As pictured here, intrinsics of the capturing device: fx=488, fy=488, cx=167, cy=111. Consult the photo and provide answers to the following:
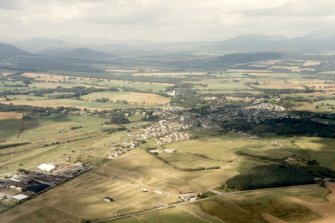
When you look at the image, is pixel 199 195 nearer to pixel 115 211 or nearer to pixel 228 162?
pixel 115 211

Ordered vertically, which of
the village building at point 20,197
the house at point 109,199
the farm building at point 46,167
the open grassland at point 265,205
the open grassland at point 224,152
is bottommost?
the village building at point 20,197

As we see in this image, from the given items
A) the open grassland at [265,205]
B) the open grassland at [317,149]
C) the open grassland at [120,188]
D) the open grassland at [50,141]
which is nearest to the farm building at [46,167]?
the open grassland at [50,141]

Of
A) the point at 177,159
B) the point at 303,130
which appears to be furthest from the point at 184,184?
the point at 303,130

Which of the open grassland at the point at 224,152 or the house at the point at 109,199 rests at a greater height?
the open grassland at the point at 224,152

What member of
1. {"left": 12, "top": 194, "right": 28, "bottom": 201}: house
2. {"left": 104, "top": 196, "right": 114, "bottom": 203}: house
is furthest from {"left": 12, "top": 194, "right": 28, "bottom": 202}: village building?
{"left": 104, "top": 196, "right": 114, "bottom": 203}: house

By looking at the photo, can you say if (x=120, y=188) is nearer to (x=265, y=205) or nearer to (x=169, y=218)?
(x=169, y=218)

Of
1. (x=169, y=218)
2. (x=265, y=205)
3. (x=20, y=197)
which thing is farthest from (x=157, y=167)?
(x=20, y=197)

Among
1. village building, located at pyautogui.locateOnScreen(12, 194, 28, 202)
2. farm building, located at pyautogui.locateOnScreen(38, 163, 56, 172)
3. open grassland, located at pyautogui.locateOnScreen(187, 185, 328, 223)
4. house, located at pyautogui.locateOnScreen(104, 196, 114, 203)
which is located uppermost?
farm building, located at pyautogui.locateOnScreen(38, 163, 56, 172)

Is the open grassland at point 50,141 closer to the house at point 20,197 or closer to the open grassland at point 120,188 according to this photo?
the open grassland at point 120,188

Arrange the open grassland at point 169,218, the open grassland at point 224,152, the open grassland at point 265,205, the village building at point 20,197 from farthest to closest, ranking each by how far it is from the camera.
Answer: the open grassland at point 224,152 → the village building at point 20,197 → the open grassland at point 265,205 → the open grassland at point 169,218

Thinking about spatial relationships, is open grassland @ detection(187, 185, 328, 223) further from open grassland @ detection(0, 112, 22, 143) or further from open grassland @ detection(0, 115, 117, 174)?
open grassland @ detection(0, 112, 22, 143)

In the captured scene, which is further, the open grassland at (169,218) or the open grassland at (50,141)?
the open grassland at (50,141)
